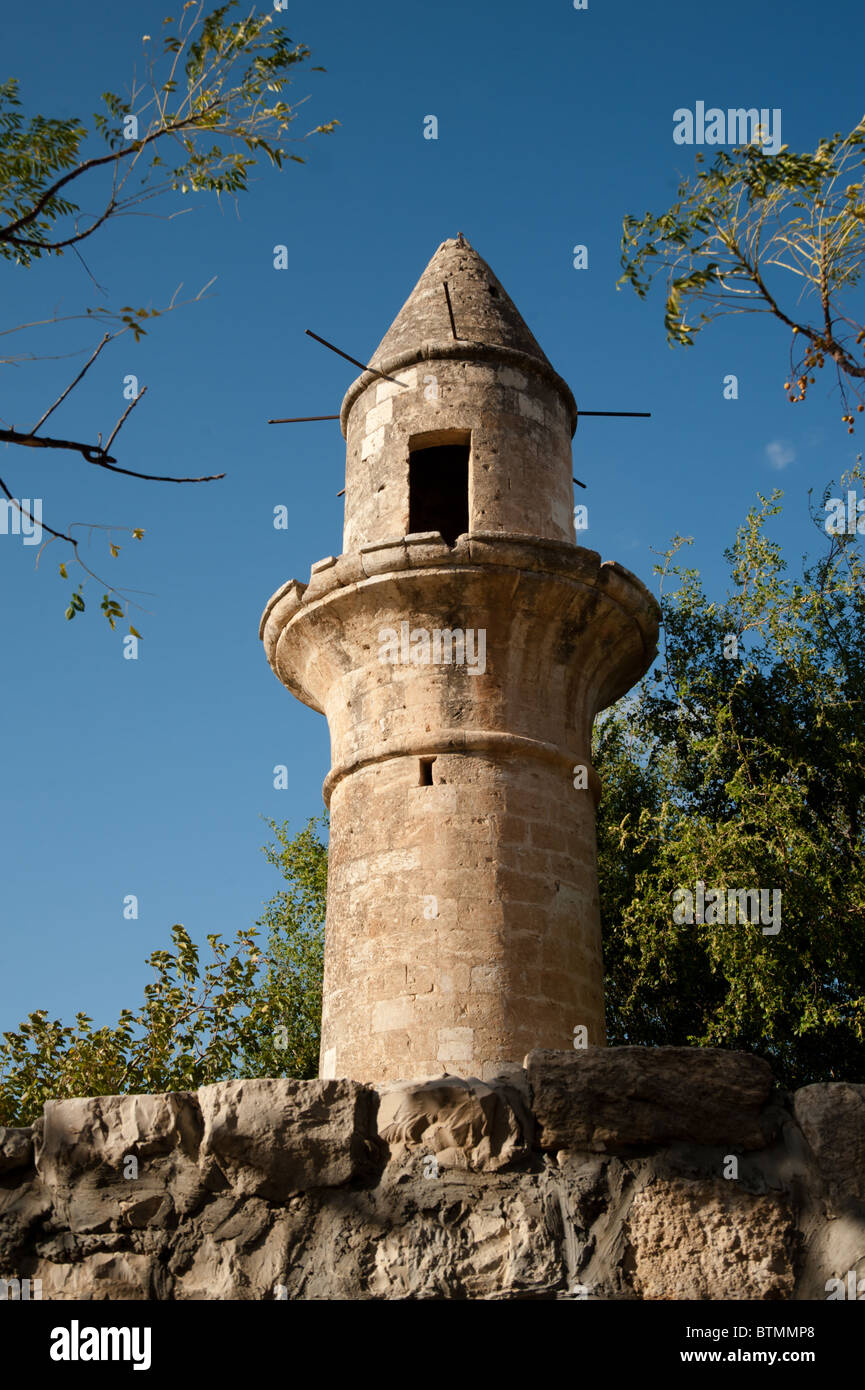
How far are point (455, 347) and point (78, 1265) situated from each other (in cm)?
722

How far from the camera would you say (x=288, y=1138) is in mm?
3357

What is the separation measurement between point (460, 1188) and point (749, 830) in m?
10.4

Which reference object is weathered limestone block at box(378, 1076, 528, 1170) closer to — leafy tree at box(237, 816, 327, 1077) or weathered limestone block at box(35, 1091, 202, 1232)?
weathered limestone block at box(35, 1091, 202, 1232)

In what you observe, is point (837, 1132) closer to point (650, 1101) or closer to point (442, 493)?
point (650, 1101)

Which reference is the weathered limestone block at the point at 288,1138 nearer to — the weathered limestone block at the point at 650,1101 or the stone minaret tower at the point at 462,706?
the weathered limestone block at the point at 650,1101

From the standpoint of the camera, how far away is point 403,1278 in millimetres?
3219

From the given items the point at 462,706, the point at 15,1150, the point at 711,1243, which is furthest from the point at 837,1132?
the point at 462,706

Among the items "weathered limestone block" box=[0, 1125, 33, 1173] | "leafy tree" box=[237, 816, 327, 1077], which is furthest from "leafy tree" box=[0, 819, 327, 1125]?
"weathered limestone block" box=[0, 1125, 33, 1173]

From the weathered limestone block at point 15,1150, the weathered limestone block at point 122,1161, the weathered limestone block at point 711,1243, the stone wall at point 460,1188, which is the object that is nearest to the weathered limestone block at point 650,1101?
the stone wall at point 460,1188

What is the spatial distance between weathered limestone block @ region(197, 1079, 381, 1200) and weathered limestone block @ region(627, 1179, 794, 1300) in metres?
0.68

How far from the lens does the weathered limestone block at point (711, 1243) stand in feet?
10.4

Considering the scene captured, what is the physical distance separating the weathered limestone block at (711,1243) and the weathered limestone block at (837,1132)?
14cm

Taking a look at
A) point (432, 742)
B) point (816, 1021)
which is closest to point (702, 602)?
point (816, 1021)
